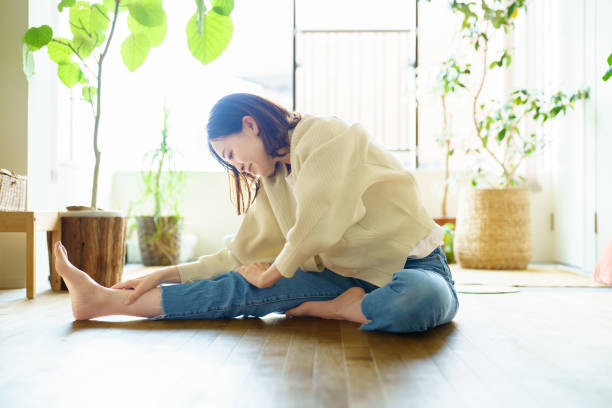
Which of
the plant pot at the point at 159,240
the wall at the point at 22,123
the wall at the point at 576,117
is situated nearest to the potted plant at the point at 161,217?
the plant pot at the point at 159,240

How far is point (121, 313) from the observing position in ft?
5.31

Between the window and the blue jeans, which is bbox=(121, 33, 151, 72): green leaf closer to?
the blue jeans

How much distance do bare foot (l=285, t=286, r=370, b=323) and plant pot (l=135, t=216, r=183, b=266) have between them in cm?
234

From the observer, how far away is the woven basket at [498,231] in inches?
144

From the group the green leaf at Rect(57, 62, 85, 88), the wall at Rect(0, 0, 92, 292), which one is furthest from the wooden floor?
the green leaf at Rect(57, 62, 85, 88)

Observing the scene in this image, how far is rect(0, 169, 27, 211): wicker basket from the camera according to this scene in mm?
2295

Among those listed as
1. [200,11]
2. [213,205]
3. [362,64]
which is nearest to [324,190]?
[200,11]

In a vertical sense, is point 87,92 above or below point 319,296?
above

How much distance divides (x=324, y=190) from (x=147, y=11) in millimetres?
1427

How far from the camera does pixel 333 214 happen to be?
1.40 meters

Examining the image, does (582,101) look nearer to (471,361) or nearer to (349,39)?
(349,39)

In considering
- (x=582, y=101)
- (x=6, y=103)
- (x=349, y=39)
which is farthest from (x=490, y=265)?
(x=6, y=103)

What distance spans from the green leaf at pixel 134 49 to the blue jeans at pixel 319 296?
126 cm

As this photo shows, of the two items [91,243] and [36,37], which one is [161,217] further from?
[36,37]
